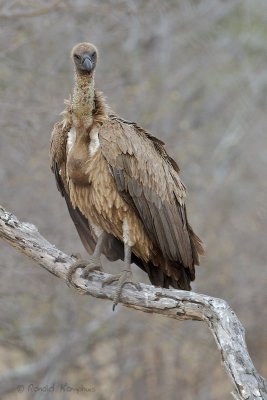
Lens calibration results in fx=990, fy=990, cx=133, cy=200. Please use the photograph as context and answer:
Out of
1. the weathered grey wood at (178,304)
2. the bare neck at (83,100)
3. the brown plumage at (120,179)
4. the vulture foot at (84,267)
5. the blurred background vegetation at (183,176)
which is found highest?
the blurred background vegetation at (183,176)

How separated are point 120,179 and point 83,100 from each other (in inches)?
29.4

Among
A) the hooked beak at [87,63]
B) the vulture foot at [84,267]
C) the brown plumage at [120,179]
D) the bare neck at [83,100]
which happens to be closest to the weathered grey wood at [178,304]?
the vulture foot at [84,267]

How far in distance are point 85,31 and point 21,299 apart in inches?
146

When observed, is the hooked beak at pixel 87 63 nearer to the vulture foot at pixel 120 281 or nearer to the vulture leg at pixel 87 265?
Result: the vulture leg at pixel 87 265

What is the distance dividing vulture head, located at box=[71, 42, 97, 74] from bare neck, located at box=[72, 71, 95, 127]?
0.32 ft

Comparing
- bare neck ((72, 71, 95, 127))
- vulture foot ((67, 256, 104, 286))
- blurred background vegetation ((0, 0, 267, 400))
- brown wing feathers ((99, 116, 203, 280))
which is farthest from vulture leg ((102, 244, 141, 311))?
blurred background vegetation ((0, 0, 267, 400))

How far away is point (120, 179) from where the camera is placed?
8039mm

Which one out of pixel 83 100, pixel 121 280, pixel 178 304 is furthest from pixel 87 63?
pixel 178 304

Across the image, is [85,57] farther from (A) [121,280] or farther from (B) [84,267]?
(A) [121,280]

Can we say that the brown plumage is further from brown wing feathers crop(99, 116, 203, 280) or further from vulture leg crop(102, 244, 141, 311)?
vulture leg crop(102, 244, 141, 311)

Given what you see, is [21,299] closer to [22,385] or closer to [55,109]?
[22,385]

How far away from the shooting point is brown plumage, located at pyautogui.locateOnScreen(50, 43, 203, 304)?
8.06 meters

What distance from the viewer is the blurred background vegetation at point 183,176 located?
12.0 m

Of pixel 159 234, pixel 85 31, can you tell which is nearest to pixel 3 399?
pixel 85 31
